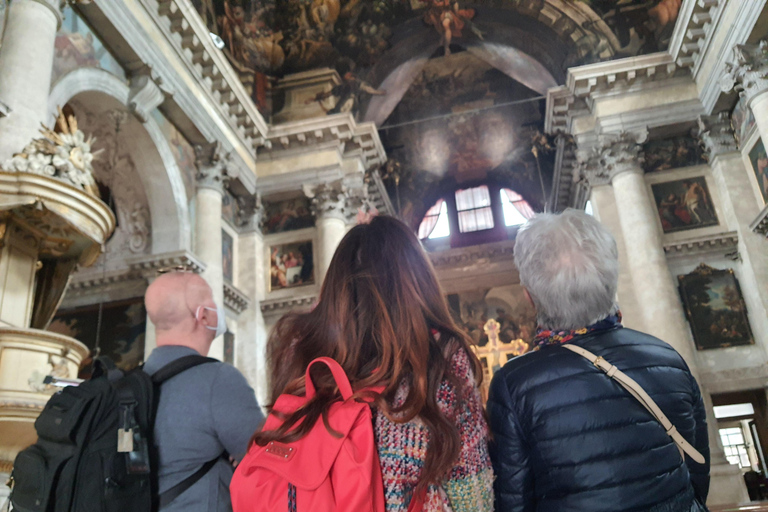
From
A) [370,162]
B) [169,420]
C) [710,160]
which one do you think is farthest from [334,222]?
[169,420]

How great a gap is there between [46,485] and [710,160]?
1308 centimetres

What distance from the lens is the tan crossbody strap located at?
69.7 inches

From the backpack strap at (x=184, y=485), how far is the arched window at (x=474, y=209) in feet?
62.0

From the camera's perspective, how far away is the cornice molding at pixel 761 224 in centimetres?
1014

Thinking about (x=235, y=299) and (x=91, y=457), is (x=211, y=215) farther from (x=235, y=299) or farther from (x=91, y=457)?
(x=91, y=457)

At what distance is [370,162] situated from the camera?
15023 millimetres

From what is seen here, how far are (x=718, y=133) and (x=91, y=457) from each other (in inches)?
503

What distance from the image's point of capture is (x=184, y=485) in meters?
2.12

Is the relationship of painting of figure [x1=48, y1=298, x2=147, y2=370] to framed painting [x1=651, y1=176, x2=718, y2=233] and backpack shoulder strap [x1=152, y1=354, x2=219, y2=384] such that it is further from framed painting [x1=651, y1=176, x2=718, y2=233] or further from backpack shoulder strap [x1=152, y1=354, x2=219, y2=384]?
framed painting [x1=651, y1=176, x2=718, y2=233]

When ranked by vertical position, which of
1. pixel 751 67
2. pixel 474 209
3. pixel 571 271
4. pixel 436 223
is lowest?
pixel 571 271

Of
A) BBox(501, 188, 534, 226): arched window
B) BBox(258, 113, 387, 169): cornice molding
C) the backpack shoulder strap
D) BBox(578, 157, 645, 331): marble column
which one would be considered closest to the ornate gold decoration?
the backpack shoulder strap

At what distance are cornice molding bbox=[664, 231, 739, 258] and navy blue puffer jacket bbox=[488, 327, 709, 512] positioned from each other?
1107 cm

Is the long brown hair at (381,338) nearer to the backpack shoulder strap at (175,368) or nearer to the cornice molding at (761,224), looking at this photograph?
the backpack shoulder strap at (175,368)

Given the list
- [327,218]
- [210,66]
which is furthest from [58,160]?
[327,218]
